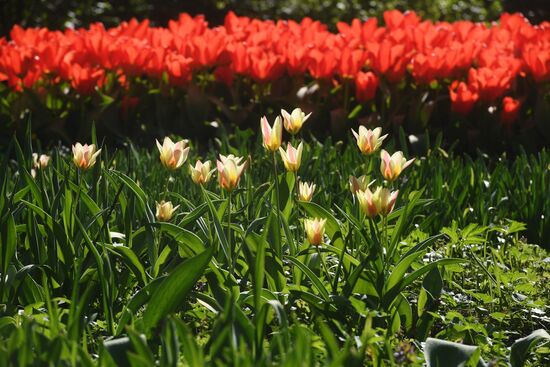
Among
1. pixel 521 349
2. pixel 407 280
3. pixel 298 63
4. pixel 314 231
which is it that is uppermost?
pixel 298 63

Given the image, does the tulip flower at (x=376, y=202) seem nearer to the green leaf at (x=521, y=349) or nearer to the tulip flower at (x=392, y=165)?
the tulip flower at (x=392, y=165)

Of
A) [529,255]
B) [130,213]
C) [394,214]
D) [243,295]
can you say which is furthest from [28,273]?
[529,255]

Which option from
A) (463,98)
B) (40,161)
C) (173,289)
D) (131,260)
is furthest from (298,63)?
(173,289)

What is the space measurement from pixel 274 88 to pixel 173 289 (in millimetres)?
2934

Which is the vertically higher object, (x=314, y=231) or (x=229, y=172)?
(x=229, y=172)

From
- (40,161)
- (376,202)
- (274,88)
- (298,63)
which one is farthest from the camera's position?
(274,88)

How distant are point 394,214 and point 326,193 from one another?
1.94ft

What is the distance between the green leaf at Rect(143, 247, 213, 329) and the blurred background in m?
7.94

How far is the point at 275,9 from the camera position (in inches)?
418

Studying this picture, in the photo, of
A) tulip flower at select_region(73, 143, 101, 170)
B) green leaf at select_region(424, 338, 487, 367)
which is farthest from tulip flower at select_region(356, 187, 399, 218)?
tulip flower at select_region(73, 143, 101, 170)

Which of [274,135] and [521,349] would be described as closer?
[521,349]

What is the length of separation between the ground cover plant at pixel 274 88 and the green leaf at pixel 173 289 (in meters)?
2.69

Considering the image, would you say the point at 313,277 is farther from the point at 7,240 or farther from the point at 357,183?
the point at 7,240

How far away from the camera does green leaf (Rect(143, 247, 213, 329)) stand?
2.14m
